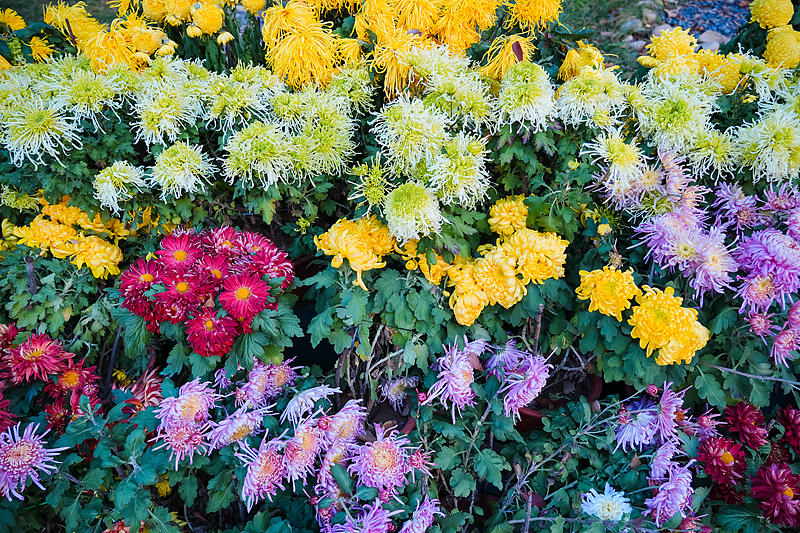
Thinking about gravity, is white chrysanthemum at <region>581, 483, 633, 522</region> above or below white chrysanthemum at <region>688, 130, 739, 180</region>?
below

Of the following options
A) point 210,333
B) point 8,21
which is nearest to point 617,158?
point 210,333

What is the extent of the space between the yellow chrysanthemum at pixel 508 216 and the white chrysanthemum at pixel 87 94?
3.60 ft

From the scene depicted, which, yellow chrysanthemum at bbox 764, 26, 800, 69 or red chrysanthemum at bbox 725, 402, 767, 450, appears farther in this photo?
yellow chrysanthemum at bbox 764, 26, 800, 69

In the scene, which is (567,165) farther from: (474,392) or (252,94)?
(252,94)

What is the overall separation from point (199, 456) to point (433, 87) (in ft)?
3.76

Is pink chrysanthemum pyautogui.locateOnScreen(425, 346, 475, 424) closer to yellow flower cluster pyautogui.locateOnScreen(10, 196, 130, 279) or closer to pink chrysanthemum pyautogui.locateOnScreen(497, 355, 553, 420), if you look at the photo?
pink chrysanthemum pyautogui.locateOnScreen(497, 355, 553, 420)

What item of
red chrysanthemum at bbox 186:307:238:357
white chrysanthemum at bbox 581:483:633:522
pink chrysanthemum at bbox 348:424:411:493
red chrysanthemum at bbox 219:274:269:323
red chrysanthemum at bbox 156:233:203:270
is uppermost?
red chrysanthemum at bbox 156:233:203:270

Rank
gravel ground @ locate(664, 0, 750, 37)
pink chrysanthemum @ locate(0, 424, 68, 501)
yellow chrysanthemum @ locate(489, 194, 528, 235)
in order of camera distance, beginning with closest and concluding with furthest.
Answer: pink chrysanthemum @ locate(0, 424, 68, 501) → yellow chrysanthemum @ locate(489, 194, 528, 235) → gravel ground @ locate(664, 0, 750, 37)

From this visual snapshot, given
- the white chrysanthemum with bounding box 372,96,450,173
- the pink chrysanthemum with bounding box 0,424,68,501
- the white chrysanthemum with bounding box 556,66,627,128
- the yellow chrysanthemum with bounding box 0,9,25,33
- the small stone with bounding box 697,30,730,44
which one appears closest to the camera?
the pink chrysanthemum with bounding box 0,424,68,501

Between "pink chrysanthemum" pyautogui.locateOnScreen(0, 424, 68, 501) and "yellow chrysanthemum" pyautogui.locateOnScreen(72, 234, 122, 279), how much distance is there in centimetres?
48

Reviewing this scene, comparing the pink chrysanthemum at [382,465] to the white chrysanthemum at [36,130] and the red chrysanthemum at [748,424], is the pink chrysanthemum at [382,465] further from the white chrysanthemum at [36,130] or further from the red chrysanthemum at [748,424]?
the white chrysanthemum at [36,130]

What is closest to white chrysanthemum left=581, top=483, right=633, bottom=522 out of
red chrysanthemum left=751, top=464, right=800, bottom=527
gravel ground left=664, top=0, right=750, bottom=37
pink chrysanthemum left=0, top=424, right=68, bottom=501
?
red chrysanthemum left=751, top=464, right=800, bottom=527

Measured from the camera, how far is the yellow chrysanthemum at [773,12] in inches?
64.8

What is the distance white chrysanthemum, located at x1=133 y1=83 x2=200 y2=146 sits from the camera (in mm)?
1355
